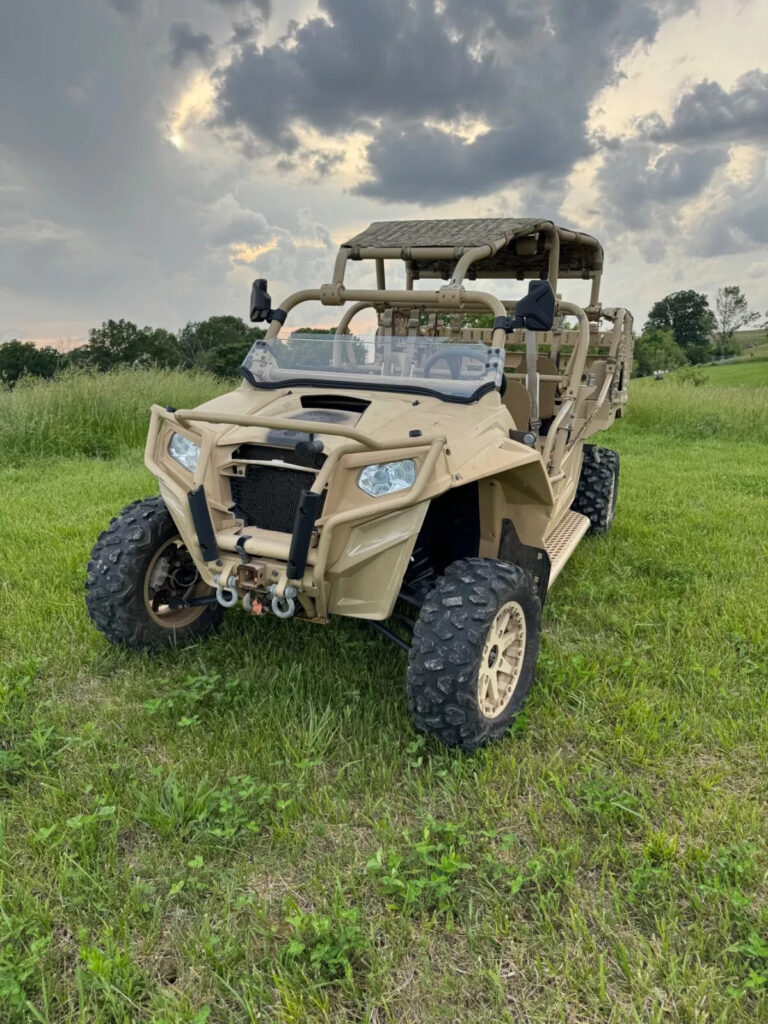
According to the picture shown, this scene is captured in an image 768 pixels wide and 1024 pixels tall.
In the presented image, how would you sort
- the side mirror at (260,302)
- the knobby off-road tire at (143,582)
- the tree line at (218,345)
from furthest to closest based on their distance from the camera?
1. the tree line at (218,345)
2. the side mirror at (260,302)
3. the knobby off-road tire at (143,582)

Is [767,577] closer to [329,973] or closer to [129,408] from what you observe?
[329,973]

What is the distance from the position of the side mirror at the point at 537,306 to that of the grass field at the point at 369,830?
1682 mm

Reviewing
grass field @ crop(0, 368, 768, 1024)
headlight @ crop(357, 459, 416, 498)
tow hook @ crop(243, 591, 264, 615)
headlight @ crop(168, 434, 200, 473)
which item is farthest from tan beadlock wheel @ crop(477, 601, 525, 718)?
headlight @ crop(168, 434, 200, 473)

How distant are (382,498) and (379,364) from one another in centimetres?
126

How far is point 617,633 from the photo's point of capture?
4.23 metres

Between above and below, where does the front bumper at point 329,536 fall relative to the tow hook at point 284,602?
above

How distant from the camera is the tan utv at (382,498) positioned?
2869mm

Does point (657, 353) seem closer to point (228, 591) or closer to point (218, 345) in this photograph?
point (218, 345)

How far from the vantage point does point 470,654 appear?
2824mm

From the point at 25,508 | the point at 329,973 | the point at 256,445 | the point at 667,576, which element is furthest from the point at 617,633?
the point at 25,508

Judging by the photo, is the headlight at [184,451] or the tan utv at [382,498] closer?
the tan utv at [382,498]

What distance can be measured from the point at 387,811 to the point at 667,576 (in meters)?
3.25

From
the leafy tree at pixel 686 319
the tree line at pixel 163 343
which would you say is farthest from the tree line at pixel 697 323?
the tree line at pixel 163 343

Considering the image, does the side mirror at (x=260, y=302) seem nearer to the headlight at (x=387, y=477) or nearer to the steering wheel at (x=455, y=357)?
the steering wheel at (x=455, y=357)
